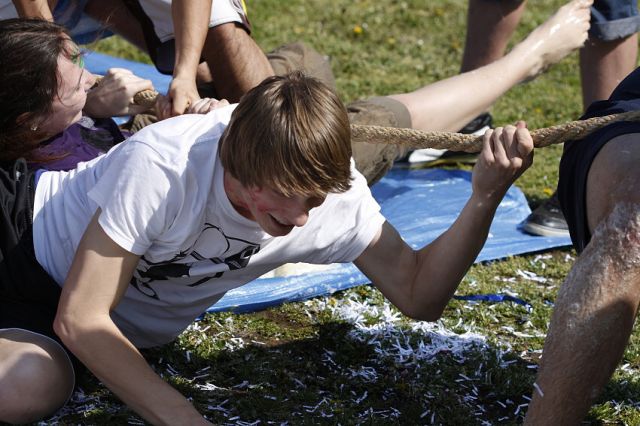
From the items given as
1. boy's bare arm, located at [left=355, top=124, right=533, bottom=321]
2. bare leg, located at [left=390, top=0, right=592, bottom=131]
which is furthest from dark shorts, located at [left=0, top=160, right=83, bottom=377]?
bare leg, located at [left=390, top=0, right=592, bottom=131]

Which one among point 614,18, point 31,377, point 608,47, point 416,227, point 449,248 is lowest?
point 416,227

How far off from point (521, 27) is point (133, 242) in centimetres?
578

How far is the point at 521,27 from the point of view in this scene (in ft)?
25.3

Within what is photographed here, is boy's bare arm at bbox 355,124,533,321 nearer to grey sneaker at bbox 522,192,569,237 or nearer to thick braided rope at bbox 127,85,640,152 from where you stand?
thick braided rope at bbox 127,85,640,152

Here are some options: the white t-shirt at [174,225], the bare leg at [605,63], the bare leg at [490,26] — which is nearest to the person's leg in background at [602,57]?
the bare leg at [605,63]

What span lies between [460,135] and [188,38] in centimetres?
116

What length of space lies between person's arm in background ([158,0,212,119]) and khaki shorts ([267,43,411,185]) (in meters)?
0.38

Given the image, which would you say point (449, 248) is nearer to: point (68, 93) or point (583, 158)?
point (583, 158)

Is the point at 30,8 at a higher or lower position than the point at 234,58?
higher

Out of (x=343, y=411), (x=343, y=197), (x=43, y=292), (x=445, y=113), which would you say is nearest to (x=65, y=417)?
(x=43, y=292)

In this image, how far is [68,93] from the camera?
3.06 m

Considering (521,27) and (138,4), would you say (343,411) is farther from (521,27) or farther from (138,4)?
(521,27)

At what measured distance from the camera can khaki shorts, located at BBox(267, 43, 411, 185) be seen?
3.76m

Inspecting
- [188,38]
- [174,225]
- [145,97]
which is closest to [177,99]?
[145,97]
